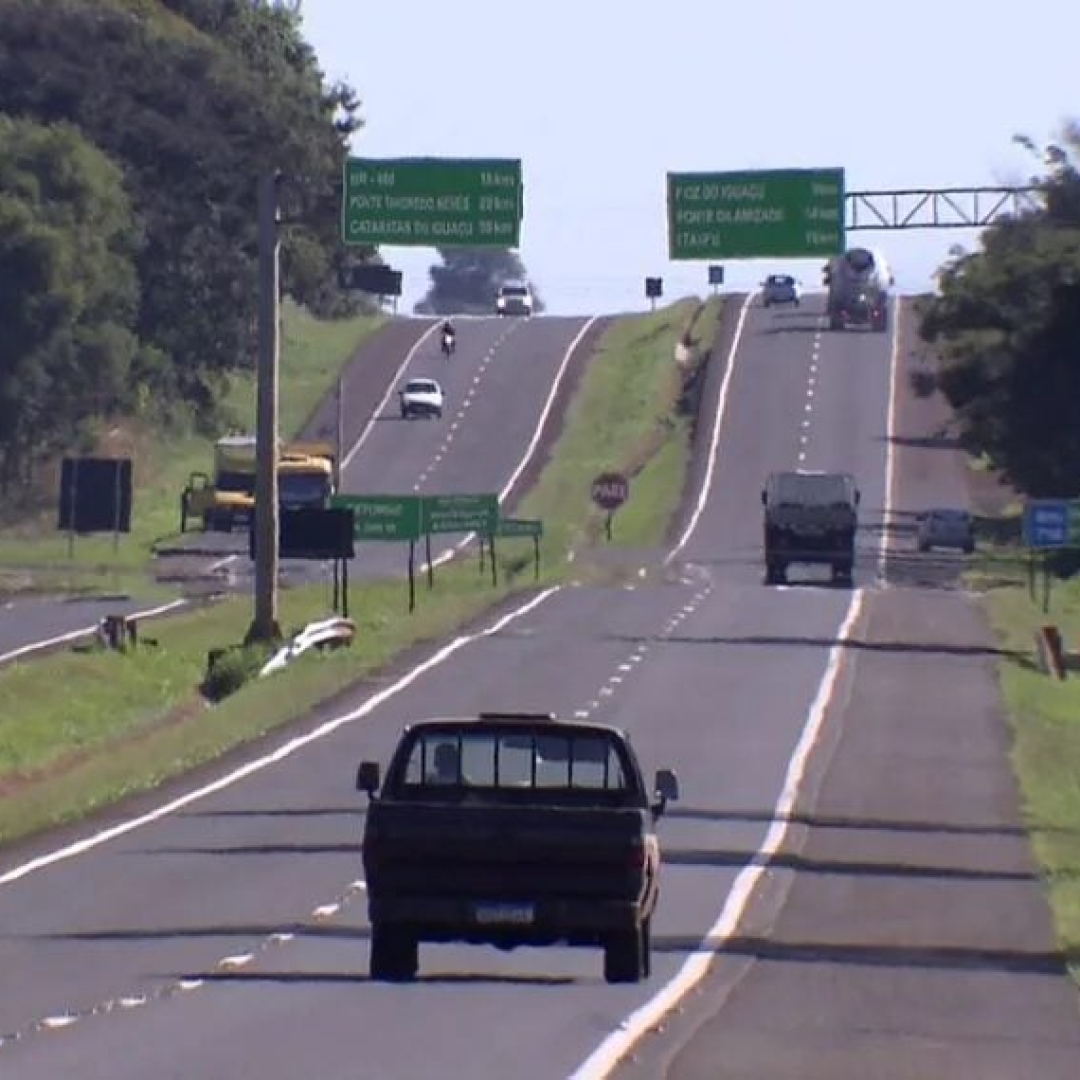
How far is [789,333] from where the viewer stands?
13100 cm

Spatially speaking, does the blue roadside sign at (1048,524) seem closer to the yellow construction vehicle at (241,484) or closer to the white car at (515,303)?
the yellow construction vehicle at (241,484)

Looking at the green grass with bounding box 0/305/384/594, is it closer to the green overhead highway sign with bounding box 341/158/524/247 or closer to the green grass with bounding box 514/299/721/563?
the green grass with bounding box 514/299/721/563

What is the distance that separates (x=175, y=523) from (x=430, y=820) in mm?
73927

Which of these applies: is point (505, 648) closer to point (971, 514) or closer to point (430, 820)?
point (430, 820)

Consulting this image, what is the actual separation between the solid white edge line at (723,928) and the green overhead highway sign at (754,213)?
21.4 ft

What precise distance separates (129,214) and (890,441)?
27191mm

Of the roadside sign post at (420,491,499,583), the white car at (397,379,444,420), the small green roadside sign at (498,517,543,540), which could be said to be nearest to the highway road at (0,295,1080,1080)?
the roadside sign post at (420,491,499,583)

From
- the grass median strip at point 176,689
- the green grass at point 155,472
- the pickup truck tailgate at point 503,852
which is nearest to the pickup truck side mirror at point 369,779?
the pickup truck tailgate at point 503,852

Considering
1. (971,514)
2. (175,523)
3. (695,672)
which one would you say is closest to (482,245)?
(695,672)

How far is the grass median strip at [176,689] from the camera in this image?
126 feet

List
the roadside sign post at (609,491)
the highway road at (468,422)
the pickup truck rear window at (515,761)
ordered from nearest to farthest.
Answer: the pickup truck rear window at (515,761) → the roadside sign post at (609,491) → the highway road at (468,422)

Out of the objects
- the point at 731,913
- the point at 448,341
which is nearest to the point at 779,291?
the point at 448,341

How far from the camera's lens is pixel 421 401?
117m

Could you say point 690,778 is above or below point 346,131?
below
